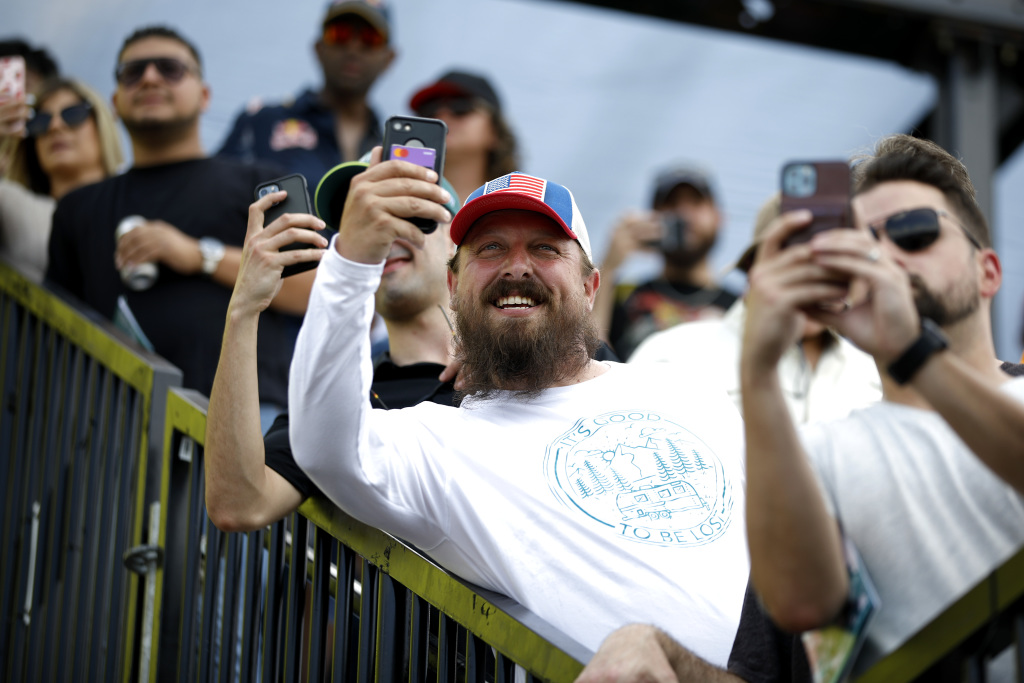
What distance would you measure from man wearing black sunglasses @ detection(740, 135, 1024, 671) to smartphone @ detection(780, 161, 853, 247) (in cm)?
2

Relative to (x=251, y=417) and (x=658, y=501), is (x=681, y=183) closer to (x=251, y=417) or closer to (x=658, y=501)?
(x=658, y=501)

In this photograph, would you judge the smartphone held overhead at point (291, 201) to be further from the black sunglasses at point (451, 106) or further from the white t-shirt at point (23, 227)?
the white t-shirt at point (23, 227)

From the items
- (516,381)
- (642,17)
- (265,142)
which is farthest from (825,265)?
(642,17)

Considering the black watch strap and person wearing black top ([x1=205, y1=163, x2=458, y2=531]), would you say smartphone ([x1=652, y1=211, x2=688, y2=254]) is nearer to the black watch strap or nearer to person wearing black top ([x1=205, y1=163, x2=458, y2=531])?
person wearing black top ([x1=205, y1=163, x2=458, y2=531])

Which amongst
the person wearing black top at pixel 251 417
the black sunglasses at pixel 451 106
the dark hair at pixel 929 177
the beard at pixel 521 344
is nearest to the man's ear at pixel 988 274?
the dark hair at pixel 929 177

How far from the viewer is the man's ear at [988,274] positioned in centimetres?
176

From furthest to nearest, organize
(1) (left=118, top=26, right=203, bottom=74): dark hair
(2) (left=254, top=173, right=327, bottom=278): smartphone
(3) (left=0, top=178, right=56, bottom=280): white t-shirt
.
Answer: (3) (left=0, top=178, right=56, bottom=280): white t-shirt
(1) (left=118, top=26, right=203, bottom=74): dark hair
(2) (left=254, top=173, right=327, bottom=278): smartphone

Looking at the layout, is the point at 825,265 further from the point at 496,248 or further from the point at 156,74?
the point at 156,74

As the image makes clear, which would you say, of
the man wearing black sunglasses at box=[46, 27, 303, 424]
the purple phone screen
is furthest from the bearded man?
the man wearing black sunglasses at box=[46, 27, 303, 424]

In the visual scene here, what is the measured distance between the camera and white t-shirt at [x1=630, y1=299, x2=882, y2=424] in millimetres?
3359

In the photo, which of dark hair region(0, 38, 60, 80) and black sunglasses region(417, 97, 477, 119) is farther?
dark hair region(0, 38, 60, 80)

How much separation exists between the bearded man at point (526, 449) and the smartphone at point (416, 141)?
11 centimetres

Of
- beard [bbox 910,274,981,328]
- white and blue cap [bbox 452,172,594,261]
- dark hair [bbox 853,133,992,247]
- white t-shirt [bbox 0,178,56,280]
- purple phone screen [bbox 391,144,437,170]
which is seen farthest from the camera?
white t-shirt [bbox 0,178,56,280]

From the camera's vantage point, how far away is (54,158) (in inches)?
172
